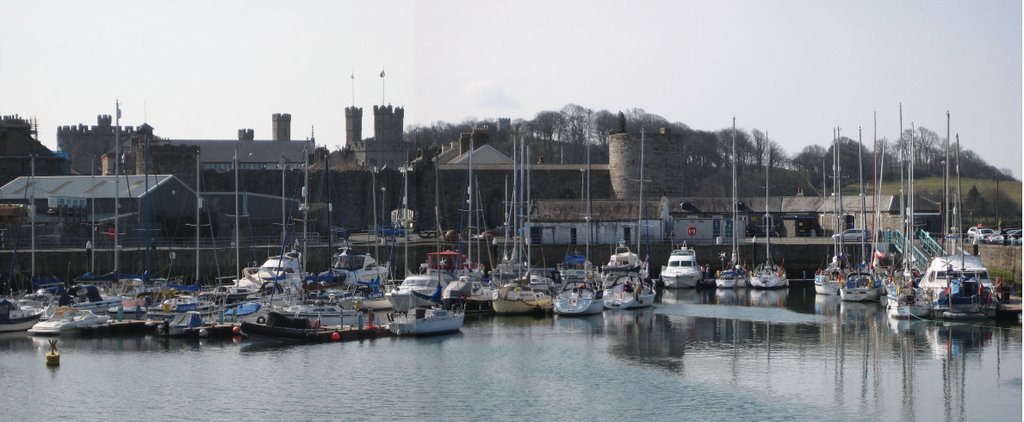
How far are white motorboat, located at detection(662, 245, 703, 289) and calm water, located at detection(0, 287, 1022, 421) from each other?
951 cm

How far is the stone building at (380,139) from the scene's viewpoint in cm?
8825

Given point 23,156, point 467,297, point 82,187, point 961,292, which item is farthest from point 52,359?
point 23,156

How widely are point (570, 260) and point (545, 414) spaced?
2057 cm

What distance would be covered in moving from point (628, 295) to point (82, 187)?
20346 millimetres

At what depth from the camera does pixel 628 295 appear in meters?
34.4

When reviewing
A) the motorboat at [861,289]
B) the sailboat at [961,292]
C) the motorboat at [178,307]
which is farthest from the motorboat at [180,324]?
the motorboat at [861,289]

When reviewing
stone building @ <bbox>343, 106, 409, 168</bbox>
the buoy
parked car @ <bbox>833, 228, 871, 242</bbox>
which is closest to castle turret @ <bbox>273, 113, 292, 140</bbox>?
stone building @ <bbox>343, 106, 409, 168</bbox>

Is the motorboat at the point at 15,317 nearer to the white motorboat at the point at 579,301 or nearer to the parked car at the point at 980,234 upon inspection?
the white motorboat at the point at 579,301

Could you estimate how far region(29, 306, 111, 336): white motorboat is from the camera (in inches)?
1128

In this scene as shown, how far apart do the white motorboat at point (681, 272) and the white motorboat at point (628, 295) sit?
5163mm

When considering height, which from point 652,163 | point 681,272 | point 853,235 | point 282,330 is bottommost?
point 282,330

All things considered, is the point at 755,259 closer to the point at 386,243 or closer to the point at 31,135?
the point at 386,243

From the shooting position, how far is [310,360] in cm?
2567

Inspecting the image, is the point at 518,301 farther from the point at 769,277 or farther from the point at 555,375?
the point at 769,277
